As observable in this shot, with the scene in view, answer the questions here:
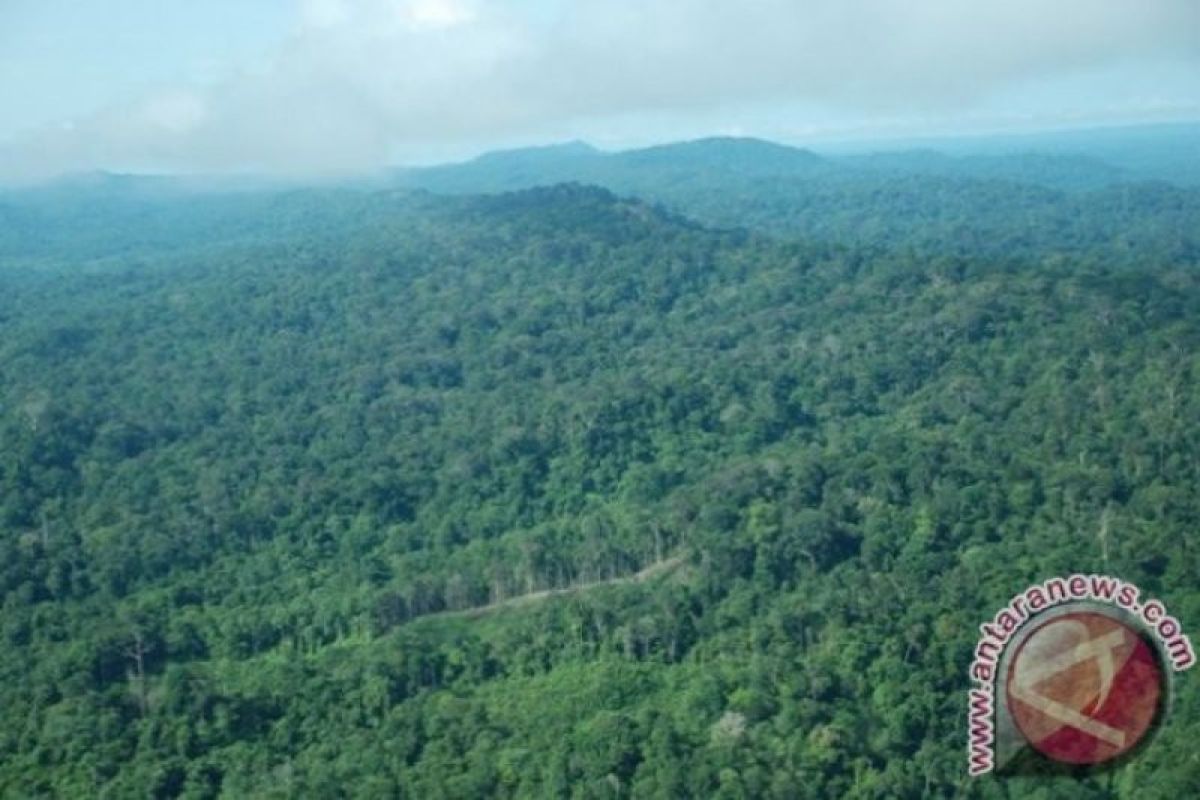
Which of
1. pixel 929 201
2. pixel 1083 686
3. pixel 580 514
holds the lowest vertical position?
pixel 580 514

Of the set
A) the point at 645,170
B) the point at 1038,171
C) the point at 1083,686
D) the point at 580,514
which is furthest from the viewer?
the point at 645,170

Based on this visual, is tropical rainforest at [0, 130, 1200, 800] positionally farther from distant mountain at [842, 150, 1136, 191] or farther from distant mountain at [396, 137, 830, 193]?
distant mountain at [842, 150, 1136, 191]

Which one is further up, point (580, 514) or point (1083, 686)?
point (1083, 686)

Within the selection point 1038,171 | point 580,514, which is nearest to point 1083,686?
point 580,514

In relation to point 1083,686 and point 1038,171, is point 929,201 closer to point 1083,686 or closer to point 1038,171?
point 1038,171

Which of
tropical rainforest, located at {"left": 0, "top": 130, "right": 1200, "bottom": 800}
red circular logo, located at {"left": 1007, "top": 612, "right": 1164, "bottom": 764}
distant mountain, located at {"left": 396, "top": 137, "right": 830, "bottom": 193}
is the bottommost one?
tropical rainforest, located at {"left": 0, "top": 130, "right": 1200, "bottom": 800}

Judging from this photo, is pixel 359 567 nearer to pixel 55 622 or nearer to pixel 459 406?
pixel 55 622

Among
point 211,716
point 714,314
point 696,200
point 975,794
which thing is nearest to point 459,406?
point 714,314

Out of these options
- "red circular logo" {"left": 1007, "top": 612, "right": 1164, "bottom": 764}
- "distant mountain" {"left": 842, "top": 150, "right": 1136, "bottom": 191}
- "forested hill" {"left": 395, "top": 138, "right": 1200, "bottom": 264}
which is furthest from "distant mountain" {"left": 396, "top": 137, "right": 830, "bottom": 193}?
"red circular logo" {"left": 1007, "top": 612, "right": 1164, "bottom": 764}
